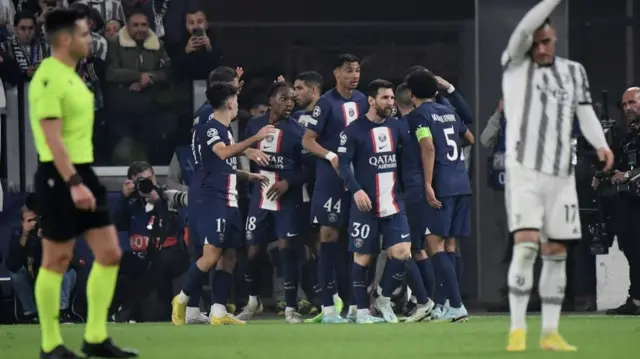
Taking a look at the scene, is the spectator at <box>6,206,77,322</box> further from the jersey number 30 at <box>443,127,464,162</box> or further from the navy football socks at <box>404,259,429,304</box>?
the jersey number 30 at <box>443,127,464,162</box>

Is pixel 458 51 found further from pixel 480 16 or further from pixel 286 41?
pixel 286 41

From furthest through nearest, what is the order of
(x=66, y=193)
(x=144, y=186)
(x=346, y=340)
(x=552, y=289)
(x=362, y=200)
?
1. (x=144, y=186)
2. (x=362, y=200)
3. (x=346, y=340)
4. (x=552, y=289)
5. (x=66, y=193)

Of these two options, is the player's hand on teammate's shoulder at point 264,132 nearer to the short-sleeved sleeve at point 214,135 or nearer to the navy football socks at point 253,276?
the short-sleeved sleeve at point 214,135

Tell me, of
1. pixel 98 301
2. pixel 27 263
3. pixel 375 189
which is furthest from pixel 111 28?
pixel 98 301

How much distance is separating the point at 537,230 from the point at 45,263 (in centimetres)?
311

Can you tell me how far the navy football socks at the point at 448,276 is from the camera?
16.3 metres

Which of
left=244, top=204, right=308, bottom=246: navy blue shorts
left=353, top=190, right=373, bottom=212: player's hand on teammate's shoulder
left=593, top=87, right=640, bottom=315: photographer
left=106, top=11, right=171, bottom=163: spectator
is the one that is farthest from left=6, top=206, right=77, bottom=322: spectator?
left=593, top=87, right=640, bottom=315: photographer

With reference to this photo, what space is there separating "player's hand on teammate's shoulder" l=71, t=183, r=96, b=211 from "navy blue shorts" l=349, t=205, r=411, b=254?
5939 millimetres

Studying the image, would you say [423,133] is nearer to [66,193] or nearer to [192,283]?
[192,283]

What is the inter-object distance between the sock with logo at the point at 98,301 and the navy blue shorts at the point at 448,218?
5957mm

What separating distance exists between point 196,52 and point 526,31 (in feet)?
31.9

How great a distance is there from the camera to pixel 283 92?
17.7 metres

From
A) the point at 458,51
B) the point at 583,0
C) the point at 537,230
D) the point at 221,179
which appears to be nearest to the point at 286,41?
the point at 458,51

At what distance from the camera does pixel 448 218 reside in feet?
54.5
